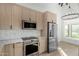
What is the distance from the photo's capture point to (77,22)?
199cm

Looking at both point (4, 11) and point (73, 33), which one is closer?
point (73, 33)

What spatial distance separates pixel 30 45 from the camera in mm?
2451

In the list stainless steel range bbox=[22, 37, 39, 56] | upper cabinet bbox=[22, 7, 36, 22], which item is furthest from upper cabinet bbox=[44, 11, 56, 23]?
stainless steel range bbox=[22, 37, 39, 56]

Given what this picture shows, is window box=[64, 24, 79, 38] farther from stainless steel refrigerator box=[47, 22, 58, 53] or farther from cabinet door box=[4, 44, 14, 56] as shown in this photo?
cabinet door box=[4, 44, 14, 56]

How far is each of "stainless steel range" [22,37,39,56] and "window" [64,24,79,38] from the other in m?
0.71

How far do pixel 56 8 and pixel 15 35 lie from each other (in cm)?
123

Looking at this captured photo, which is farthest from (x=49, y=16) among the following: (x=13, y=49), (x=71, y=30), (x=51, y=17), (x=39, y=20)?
(x=13, y=49)

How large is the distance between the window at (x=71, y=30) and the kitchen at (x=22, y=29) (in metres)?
0.33

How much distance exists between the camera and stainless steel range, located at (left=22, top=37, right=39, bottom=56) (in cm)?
234

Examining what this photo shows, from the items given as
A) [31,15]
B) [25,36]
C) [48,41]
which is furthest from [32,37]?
[31,15]

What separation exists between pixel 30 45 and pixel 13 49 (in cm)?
49

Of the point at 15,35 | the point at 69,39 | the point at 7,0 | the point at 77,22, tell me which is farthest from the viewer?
the point at 15,35

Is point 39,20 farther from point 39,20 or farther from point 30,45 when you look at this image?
point 30,45

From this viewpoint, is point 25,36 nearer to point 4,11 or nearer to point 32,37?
point 32,37
